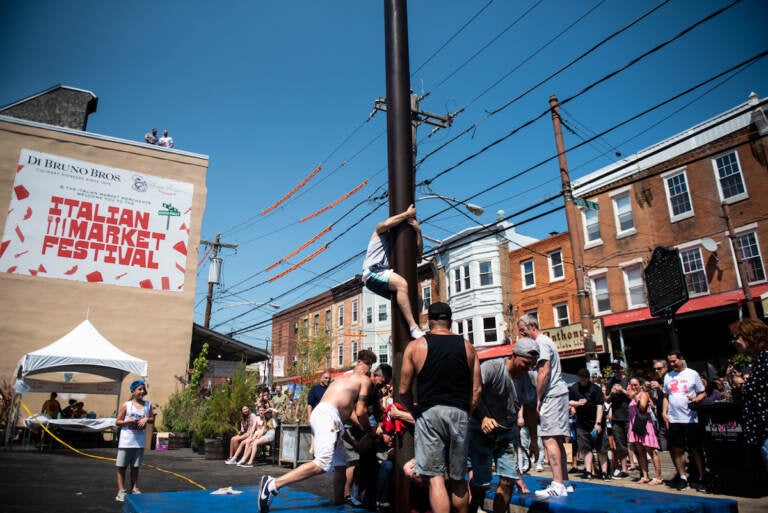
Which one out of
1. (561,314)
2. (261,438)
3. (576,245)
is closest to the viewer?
(261,438)

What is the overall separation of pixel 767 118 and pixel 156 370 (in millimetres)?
24111

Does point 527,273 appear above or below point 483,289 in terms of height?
above

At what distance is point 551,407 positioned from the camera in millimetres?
5527

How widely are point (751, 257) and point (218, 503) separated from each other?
20.0 m

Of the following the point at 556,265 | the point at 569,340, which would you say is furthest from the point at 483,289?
the point at 569,340

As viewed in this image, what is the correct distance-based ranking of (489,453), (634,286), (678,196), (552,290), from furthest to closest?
1. (552,290)
2. (634,286)
3. (678,196)
4. (489,453)

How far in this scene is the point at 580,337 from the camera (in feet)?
72.4

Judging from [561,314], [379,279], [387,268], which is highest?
[561,314]

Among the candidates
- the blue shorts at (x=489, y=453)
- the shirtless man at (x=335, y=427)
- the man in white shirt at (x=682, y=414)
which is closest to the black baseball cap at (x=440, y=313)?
the blue shorts at (x=489, y=453)

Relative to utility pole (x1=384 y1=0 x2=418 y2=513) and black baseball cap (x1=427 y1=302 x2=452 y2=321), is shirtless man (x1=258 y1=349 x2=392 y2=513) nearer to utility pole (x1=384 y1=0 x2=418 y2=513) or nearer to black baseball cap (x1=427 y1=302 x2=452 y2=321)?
utility pole (x1=384 y1=0 x2=418 y2=513)

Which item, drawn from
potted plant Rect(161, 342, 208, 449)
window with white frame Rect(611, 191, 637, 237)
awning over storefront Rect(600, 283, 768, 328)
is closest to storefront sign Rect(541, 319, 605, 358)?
awning over storefront Rect(600, 283, 768, 328)

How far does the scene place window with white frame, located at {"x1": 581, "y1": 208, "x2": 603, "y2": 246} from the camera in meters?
23.5

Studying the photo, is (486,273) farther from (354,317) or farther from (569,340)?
(354,317)

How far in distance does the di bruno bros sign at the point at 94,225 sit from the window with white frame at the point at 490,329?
16.3m
